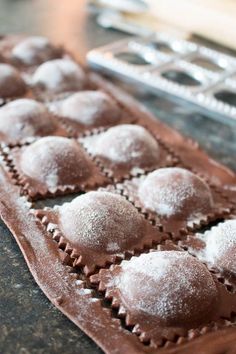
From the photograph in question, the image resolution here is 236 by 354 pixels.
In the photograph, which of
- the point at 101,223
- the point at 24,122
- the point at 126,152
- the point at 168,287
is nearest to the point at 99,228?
the point at 101,223

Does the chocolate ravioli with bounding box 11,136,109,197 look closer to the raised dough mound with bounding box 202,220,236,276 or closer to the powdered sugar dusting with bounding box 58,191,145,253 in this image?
the powdered sugar dusting with bounding box 58,191,145,253

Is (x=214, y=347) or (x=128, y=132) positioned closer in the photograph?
(x=214, y=347)

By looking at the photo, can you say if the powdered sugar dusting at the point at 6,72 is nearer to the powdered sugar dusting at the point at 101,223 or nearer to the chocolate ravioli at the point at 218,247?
the powdered sugar dusting at the point at 101,223

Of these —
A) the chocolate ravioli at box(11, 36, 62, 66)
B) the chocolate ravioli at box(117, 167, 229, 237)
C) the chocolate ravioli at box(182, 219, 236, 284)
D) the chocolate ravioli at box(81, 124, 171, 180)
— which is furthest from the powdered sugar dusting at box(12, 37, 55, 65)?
the chocolate ravioli at box(182, 219, 236, 284)

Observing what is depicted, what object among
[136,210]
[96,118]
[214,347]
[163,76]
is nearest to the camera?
[214,347]

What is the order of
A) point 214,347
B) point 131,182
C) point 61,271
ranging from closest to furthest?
1. point 214,347
2. point 61,271
3. point 131,182

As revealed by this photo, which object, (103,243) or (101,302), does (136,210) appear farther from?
(101,302)

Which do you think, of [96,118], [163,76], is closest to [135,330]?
[96,118]
